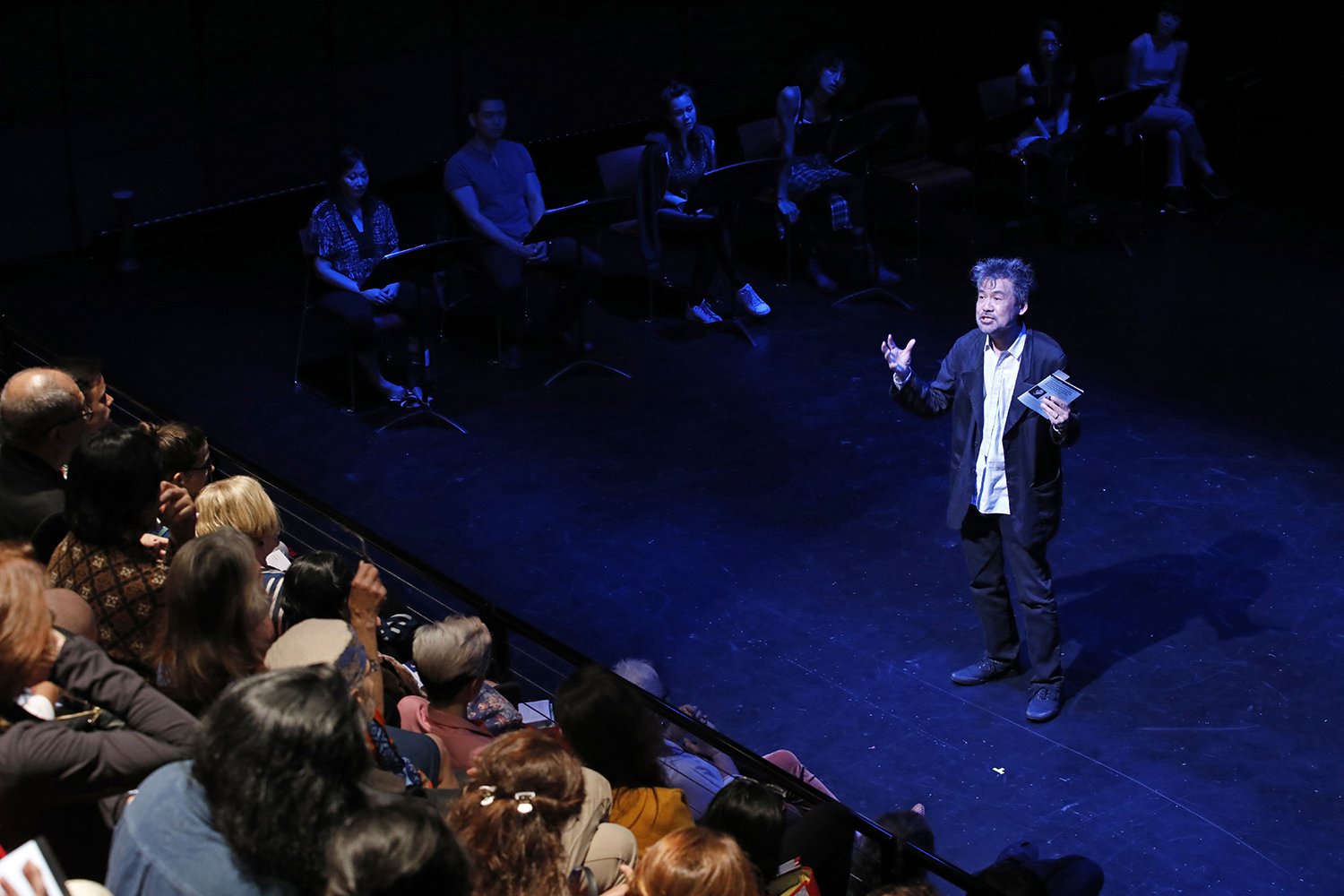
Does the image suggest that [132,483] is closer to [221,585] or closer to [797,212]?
[221,585]

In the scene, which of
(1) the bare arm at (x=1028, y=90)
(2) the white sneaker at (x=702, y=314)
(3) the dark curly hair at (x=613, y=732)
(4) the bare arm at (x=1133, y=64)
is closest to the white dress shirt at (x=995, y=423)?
(3) the dark curly hair at (x=613, y=732)

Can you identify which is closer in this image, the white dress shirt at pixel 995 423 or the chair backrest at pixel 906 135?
the white dress shirt at pixel 995 423

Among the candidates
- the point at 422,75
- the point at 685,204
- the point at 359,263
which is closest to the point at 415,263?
the point at 359,263

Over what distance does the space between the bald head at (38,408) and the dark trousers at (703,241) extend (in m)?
4.70

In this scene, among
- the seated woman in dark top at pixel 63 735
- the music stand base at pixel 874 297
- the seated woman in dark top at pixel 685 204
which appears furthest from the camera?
the music stand base at pixel 874 297

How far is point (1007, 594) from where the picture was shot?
18.6ft

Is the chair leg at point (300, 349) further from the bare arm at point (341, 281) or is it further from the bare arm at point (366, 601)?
the bare arm at point (366, 601)

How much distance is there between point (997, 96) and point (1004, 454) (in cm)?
565

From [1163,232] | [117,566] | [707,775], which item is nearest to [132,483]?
[117,566]

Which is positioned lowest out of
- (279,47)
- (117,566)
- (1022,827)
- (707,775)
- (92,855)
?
(1022,827)

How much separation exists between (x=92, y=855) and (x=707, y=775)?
1.72 m

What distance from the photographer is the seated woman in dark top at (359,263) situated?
7.60 meters

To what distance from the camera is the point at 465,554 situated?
6.61 metres

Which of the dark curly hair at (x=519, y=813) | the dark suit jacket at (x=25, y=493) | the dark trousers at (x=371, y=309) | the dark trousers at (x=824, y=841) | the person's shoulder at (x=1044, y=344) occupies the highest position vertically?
the person's shoulder at (x=1044, y=344)
